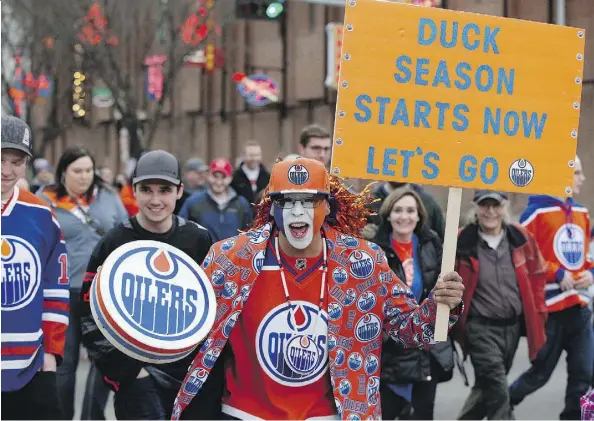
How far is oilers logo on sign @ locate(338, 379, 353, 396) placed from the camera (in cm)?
505

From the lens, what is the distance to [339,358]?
5059 millimetres

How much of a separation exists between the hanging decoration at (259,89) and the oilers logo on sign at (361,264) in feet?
74.6

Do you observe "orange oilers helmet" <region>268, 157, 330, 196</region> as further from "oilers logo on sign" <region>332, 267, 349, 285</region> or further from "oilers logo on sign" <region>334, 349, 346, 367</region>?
"oilers logo on sign" <region>334, 349, 346, 367</region>

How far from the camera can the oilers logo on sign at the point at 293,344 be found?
200 inches

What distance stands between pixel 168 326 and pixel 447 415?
520 centimetres

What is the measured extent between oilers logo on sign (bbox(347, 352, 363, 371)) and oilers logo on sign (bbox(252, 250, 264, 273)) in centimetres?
52

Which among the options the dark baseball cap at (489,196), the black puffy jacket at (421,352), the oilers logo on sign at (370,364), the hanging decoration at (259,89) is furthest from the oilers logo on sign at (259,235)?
the hanging decoration at (259,89)

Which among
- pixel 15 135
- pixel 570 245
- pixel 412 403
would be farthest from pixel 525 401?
pixel 15 135

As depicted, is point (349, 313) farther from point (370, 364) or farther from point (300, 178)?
point (300, 178)

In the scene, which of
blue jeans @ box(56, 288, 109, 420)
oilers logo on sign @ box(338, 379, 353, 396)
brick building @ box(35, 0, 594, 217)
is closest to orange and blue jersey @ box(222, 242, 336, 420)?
oilers logo on sign @ box(338, 379, 353, 396)

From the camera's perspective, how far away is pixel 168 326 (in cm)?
470

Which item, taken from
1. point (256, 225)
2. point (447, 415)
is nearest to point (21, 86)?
point (447, 415)

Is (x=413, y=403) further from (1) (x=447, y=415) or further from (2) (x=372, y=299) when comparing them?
(2) (x=372, y=299)

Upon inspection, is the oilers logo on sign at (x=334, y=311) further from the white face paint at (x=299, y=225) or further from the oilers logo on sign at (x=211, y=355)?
the oilers logo on sign at (x=211, y=355)
